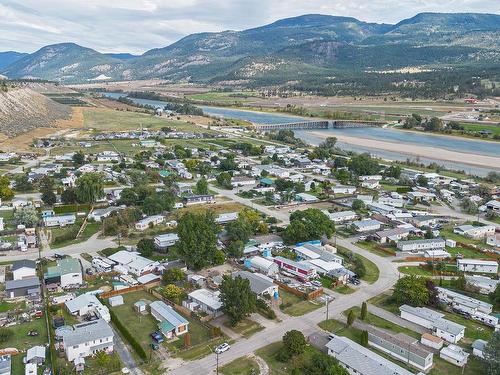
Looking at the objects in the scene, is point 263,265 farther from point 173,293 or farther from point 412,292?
point 412,292

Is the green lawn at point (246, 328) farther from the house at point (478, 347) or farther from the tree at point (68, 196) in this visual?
the tree at point (68, 196)

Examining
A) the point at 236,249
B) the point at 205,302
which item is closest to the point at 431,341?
the point at 205,302

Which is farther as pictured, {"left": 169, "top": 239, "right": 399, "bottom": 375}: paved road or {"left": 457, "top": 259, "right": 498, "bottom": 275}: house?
{"left": 457, "top": 259, "right": 498, "bottom": 275}: house

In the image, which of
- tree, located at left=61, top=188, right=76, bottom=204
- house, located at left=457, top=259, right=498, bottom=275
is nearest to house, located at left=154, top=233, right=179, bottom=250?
tree, located at left=61, top=188, right=76, bottom=204

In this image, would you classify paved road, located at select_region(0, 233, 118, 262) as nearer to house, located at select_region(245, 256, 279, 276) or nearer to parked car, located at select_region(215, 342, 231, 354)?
house, located at select_region(245, 256, 279, 276)

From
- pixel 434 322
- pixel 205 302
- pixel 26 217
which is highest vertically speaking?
pixel 26 217

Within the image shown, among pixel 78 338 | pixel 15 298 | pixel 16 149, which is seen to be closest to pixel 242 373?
pixel 78 338
